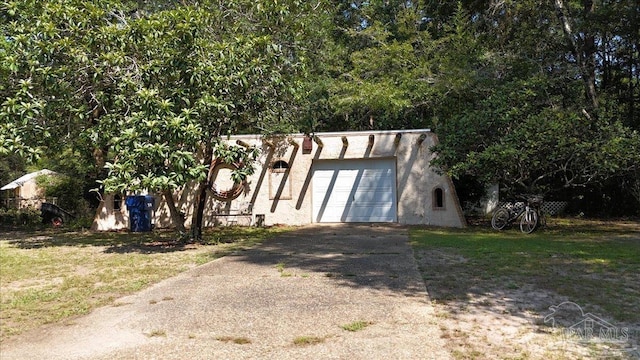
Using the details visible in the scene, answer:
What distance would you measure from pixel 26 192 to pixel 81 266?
25804 mm

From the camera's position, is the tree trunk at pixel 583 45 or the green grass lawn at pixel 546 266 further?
the tree trunk at pixel 583 45

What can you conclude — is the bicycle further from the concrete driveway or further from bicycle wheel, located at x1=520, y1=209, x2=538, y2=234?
the concrete driveway

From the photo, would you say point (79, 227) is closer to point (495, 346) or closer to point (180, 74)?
point (180, 74)

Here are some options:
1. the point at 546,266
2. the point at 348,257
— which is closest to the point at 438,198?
the point at 348,257

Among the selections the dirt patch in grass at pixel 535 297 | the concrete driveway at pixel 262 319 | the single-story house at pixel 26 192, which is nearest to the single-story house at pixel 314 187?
the dirt patch in grass at pixel 535 297

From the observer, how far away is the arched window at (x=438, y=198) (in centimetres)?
1551

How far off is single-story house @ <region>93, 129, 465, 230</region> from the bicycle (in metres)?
2.90

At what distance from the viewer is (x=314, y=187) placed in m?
16.4

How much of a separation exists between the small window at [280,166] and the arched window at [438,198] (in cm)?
522

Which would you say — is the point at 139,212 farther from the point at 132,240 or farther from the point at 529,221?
the point at 529,221

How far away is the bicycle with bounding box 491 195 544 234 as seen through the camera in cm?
1356

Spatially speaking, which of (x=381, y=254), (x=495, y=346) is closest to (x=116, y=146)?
(x=381, y=254)

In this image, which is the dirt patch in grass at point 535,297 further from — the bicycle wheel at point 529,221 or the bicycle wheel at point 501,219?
the bicycle wheel at point 501,219

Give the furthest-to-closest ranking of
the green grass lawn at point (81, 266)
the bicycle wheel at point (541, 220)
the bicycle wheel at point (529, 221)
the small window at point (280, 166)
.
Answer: the small window at point (280, 166)
the bicycle wheel at point (541, 220)
the bicycle wheel at point (529, 221)
the green grass lawn at point (81, 266)
